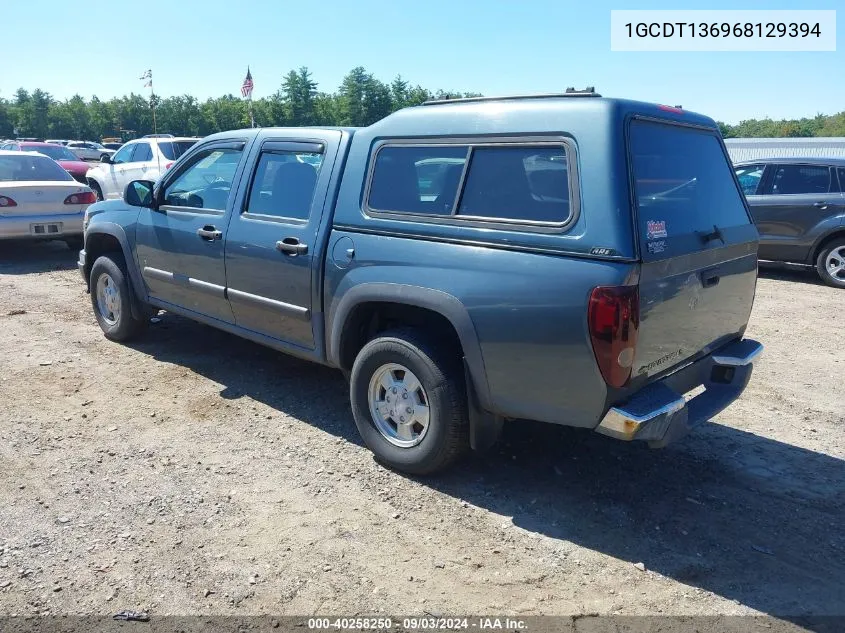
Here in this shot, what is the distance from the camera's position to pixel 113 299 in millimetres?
6098

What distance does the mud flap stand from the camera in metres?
3.46

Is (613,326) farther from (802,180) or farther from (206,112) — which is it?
(206,112)

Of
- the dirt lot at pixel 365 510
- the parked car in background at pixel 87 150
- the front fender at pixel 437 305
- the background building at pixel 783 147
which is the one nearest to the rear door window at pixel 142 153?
the dirt lot at pixel 365 510

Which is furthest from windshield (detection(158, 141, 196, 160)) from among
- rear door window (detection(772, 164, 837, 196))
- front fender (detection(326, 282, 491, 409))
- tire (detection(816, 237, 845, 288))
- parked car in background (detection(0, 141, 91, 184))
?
tire (detection(816, 237, 845, 288))

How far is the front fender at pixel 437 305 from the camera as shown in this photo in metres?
3.32

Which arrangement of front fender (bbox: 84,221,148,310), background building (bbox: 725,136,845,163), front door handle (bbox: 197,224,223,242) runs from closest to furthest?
front door handle (bbox: 197,224,223,242)
front fender (bbox: 84,221,148,310)
background building (bbox: 725,136,845,163)

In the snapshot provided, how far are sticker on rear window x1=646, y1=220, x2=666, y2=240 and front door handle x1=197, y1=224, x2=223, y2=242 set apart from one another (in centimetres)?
297

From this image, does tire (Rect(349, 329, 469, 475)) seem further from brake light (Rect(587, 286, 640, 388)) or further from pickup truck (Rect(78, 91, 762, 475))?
brake light (Rect(587, 286, 640, 388))

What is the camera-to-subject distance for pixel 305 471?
3908 millimetres

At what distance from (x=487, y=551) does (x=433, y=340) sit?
113 centimetres

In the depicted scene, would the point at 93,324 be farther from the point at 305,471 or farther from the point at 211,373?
the point at 305,471

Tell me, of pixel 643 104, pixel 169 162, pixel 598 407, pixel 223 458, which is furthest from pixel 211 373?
pixel 169 162

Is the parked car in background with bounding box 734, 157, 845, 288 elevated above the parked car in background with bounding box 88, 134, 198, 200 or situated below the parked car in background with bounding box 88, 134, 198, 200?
below

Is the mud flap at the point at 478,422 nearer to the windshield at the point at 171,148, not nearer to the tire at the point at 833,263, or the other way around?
the tire at the point at 833,263
